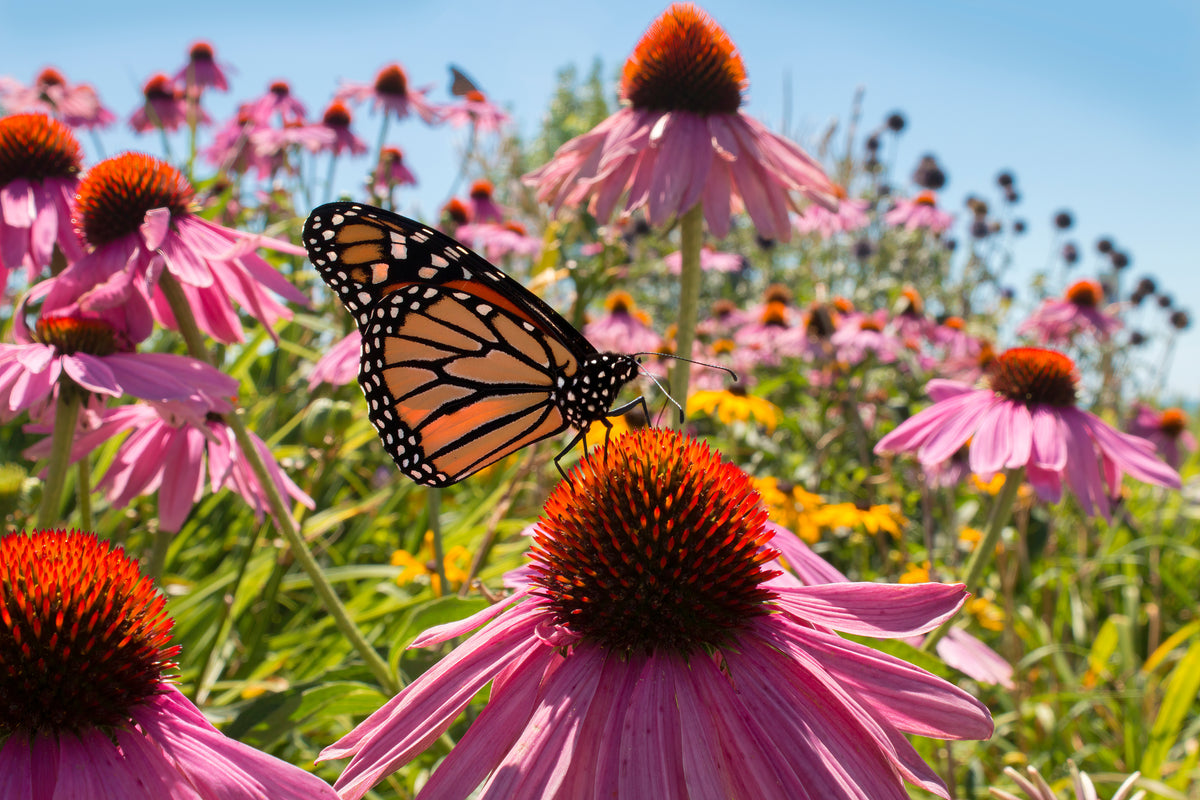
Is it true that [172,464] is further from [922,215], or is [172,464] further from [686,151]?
[922,215]

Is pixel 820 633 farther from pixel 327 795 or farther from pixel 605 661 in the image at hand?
pixel 327 795

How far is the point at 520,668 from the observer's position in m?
1.10

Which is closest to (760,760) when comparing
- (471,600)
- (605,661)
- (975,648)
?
(605,661)

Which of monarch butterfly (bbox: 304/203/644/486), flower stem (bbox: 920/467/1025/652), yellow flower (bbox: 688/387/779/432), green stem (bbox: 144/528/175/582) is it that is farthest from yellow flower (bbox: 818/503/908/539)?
green stem (bbox: 144/528/175/582)

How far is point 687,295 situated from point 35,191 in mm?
1693

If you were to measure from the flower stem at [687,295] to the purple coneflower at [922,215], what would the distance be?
235 inches

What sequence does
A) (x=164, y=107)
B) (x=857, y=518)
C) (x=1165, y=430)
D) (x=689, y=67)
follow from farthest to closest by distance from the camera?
(x=164, y=107), (x=1165, y=430), (x=857, y=518), (x=689, y=67)

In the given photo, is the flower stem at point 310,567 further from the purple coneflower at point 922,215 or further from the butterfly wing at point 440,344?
the purple coneflower at point 922,215

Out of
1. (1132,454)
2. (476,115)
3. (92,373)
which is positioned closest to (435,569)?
(92,373)

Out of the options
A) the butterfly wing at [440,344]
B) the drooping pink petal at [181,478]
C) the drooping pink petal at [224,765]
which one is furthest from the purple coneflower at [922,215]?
the drooping pink petal at [224,765]

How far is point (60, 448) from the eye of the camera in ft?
5.34

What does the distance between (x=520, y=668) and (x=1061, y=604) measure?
4.32 m

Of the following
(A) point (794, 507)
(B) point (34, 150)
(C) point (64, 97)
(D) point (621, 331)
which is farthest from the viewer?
(C) point (64, 97)

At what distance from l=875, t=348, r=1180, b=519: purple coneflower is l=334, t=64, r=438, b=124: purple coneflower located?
5368 mm
